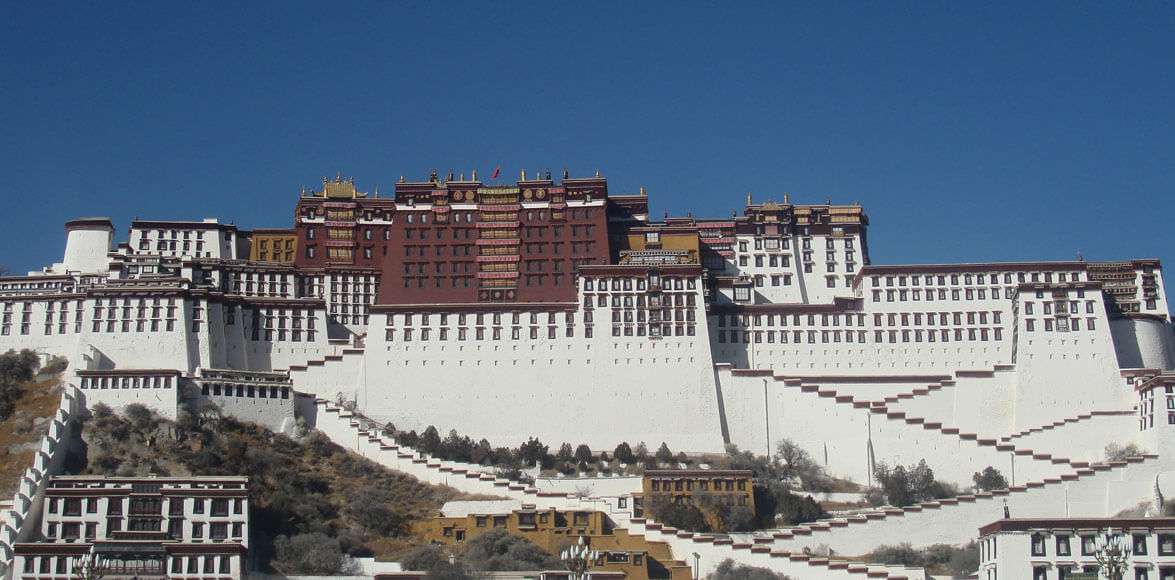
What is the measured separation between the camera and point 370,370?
4355 inches

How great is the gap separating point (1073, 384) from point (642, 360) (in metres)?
27.1

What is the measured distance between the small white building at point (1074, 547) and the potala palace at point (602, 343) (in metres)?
18.7

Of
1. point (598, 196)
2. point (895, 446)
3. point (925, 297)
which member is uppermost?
point (598, 196)

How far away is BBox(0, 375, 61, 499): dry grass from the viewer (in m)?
90.2

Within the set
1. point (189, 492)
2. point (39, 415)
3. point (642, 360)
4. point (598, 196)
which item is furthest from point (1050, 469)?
point (39, 415)

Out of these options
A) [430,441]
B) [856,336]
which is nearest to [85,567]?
[430,441]

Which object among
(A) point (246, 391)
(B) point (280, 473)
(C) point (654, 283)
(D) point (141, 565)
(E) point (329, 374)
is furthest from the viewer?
(C) point (654, 283)

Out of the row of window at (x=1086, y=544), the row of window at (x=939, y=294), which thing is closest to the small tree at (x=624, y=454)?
the row of window at (x=939, y=294)

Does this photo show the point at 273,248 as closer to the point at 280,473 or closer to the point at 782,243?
the point at 280,473

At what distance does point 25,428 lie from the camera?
96375 mm

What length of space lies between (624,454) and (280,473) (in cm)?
2146

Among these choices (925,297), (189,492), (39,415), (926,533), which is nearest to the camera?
(189,492)

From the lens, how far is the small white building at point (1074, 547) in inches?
3083

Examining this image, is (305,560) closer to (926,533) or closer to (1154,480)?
(926,533)
